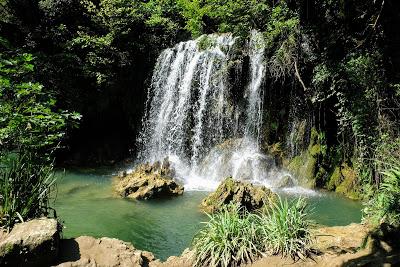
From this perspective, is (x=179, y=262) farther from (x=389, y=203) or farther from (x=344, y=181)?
(x=344, y=181)

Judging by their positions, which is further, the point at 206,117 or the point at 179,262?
the point at 206,117

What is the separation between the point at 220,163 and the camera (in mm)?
14688

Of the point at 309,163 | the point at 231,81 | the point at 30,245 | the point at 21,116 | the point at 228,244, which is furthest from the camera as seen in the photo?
the point at 231,81

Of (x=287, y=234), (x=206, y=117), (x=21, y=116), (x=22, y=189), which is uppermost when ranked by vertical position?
(x=206, y=117)

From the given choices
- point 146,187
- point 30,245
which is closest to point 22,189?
point 30,245

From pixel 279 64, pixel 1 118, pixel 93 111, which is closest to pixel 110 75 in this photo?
pixel 93 111

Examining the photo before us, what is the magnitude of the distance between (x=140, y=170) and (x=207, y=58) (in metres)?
6.02

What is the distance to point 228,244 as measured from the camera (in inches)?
214

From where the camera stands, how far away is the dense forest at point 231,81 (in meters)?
5.53

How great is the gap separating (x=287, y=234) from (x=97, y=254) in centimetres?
256

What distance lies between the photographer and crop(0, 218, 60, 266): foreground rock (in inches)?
182

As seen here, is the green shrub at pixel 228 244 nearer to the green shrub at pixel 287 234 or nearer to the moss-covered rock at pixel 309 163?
the green shrub at pixel 287 234

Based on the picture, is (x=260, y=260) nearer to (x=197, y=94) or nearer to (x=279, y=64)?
(x=279, y=64)

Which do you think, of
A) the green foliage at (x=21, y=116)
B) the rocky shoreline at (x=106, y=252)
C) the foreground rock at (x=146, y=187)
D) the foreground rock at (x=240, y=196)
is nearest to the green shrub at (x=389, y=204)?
the rocky shoreline at (x=106, y=252)
